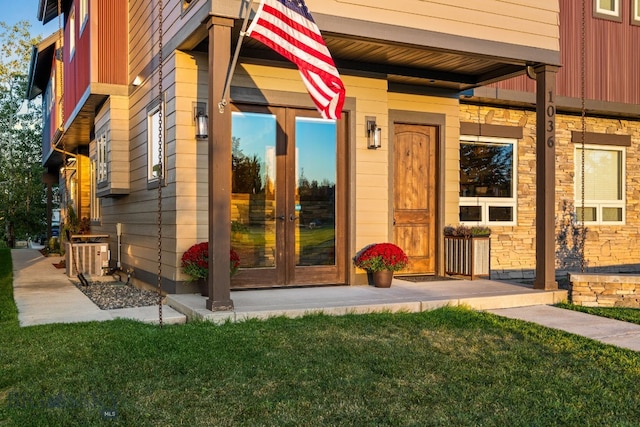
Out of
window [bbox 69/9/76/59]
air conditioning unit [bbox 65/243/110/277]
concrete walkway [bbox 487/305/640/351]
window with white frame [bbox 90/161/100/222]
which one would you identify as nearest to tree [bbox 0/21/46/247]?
window with white frame [bbox 90/161/100/222]

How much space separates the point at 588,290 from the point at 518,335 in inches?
95.9

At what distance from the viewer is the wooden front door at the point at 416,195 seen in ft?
29.3

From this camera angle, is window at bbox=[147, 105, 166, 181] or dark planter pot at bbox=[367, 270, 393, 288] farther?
window at bbox=[147, 105, 166, 181]

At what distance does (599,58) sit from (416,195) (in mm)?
4883

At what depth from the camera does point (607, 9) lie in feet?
36.4

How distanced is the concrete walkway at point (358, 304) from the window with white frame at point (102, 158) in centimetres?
288

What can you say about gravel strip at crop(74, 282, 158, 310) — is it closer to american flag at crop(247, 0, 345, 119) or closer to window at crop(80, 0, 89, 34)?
american flag at crop(247, 0, 345, 119)

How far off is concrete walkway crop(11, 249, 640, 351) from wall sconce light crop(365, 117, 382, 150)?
1927 mm

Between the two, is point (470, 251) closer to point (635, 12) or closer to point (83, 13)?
point (635, 12)

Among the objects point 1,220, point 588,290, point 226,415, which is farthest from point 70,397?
point 1,220

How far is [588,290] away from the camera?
745 centimetres

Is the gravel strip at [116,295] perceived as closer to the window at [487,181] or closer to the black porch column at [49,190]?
the window at [487,181]

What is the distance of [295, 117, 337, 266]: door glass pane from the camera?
7875 millimetres

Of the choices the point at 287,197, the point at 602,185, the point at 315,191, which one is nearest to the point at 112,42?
the point at 287,197
